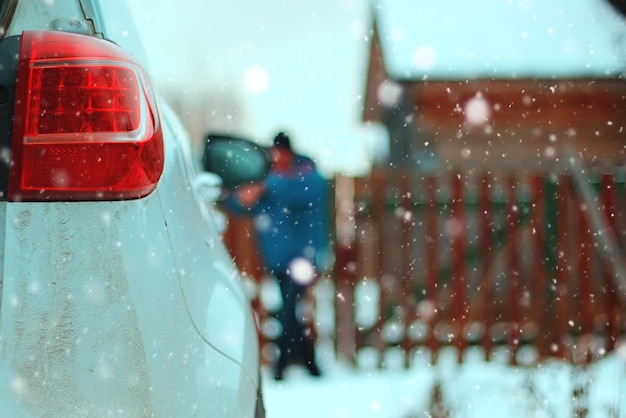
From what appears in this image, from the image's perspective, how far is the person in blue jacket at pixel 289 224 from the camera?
5.50m

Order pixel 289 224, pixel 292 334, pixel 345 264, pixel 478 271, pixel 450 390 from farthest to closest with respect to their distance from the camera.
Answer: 1. pixel 478 271
2. pixel 345 264
3. pixel 292 334
4. pixel 289 224
5. pixel 450 390

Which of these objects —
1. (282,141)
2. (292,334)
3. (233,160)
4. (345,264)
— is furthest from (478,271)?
(233,160)

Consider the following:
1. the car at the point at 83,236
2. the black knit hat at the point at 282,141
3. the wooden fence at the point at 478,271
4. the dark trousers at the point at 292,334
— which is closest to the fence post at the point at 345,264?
the wooden fence at the point at 478,271

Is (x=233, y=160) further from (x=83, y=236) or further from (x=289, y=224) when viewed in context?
(x=289, y=224)

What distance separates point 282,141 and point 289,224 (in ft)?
2.18

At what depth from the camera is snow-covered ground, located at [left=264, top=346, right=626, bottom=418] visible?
356cm

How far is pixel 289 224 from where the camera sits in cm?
554

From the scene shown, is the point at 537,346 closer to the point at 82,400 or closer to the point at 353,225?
the point at 353,225

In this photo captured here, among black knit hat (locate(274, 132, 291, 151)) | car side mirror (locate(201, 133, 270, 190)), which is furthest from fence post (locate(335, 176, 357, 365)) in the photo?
car side mirror (locate(201, 133, 270, 190))

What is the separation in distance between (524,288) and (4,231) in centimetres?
560

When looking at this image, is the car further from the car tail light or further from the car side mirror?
the car side mirror

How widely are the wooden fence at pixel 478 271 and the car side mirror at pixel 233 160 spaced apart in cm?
351

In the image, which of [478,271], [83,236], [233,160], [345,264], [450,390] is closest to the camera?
[83,236]

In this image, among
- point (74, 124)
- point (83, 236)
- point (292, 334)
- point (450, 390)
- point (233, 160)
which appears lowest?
point (292, 334)
